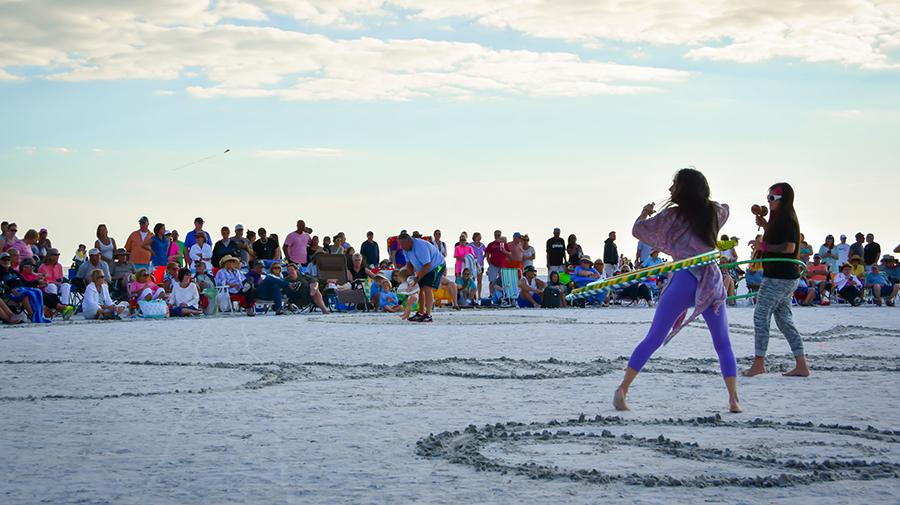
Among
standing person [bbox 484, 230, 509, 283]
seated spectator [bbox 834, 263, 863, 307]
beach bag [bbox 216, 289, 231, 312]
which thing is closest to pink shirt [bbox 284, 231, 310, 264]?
beach bag [bbox 216, 289, 231, 312]

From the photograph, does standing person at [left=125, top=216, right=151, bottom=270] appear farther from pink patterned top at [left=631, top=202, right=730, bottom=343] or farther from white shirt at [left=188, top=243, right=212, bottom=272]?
pink patterned top at [left=631, top=202, right=730, bottom=343]

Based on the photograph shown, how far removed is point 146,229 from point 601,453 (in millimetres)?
17704

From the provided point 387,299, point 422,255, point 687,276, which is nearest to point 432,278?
point 422,255

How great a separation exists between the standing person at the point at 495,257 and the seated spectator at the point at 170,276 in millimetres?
8182

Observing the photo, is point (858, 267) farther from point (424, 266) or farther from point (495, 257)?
point (424, 266)

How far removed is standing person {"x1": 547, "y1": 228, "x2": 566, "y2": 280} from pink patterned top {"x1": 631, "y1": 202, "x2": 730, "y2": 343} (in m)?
17.5

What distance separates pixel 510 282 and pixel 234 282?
296 inches

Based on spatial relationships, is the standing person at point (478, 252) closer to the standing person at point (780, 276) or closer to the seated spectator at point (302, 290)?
the seated spectator at point (302, 290)

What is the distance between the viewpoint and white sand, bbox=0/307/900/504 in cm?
371

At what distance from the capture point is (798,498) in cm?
354

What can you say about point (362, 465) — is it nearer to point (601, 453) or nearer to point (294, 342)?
point (601, 453)

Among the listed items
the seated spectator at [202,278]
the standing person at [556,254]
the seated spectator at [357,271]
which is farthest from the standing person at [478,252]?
the seated spectator at [202,278]

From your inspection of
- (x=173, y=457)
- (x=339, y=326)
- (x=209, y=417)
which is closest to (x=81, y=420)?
(x=209, y=417)

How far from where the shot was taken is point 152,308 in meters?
18.2
